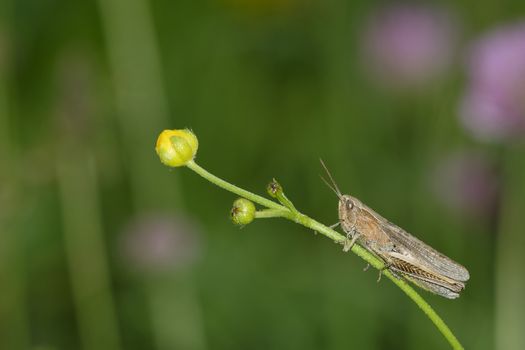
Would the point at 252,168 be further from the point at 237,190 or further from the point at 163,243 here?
the point at 237,190

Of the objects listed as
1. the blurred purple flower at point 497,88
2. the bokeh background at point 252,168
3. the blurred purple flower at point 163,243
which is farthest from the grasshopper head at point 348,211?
the blurred purple flower at point 163,243

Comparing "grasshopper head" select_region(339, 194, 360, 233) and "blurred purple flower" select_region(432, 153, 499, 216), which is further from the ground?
"grasshopper head" select_region(339, 194, 360, 233)

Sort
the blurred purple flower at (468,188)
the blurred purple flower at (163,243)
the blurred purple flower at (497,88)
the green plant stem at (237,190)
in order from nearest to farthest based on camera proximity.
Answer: the green plant stem at (237,190)
the blurred purple flower at (497,88)
the blurred purple flower at (163,243)
the blurred purple flower at (468,188)

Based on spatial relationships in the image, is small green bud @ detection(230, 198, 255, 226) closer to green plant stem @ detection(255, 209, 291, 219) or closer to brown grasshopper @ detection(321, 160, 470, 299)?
green plant stem @ detection(255, 209, 291, 219)

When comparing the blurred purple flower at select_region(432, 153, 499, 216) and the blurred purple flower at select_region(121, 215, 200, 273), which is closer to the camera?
the blurred purple flower at select_region(121, 215, 200, 273)

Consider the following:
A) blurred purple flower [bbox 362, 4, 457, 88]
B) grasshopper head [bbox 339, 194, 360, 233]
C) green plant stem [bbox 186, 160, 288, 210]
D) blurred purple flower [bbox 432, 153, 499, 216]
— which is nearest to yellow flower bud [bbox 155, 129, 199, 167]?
green plant stem [bbox 186, 160, 288, 210]

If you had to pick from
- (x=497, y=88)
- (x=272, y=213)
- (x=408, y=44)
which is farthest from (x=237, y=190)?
(x=408, y=44)

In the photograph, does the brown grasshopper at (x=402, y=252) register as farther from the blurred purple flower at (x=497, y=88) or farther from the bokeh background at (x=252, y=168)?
the blurred purple flower at (x=497, y=88)

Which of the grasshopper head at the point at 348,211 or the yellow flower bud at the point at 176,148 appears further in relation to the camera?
the grasshopper head at the point at 348,211
